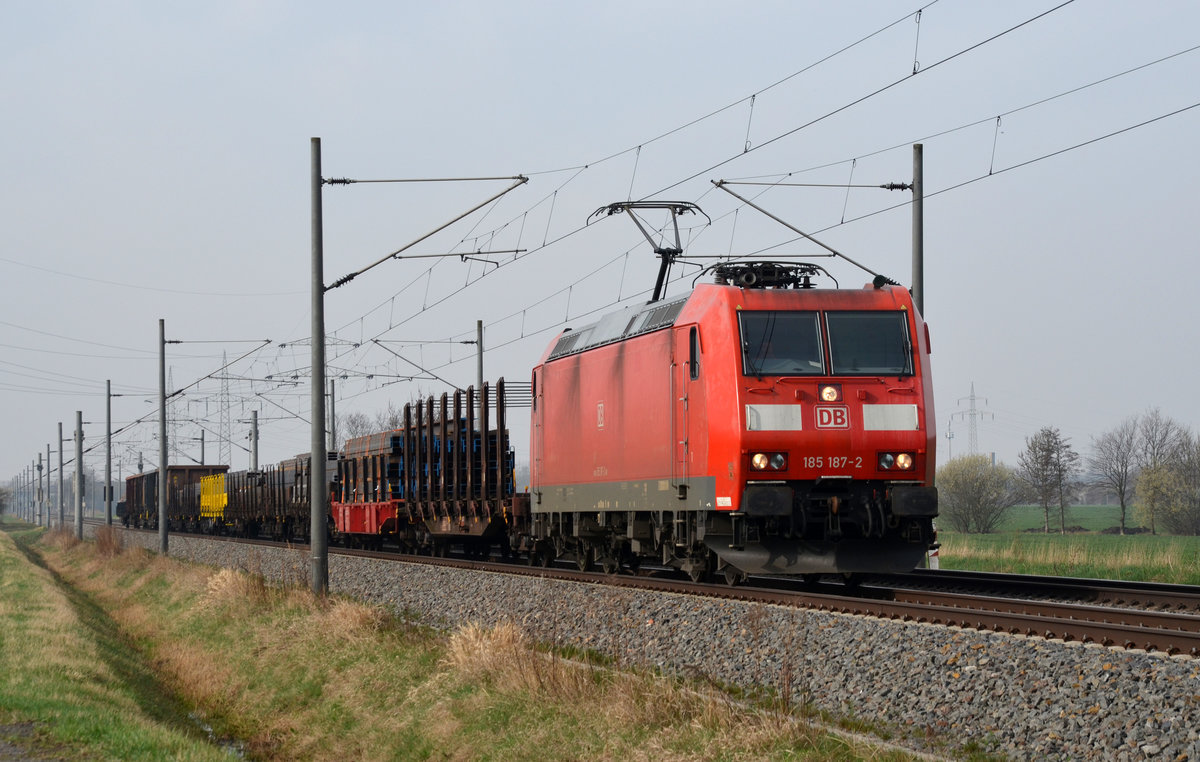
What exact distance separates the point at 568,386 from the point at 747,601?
8148 mm

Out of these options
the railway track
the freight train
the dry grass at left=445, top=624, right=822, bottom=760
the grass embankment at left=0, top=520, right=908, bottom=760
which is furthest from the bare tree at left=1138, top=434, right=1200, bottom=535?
the dry grass at left=445, top=624, right=822, bottom=760

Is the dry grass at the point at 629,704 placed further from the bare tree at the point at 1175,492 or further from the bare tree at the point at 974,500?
the bare tree at the point at 1175,492

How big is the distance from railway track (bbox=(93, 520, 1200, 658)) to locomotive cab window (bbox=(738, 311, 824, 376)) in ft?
8.84

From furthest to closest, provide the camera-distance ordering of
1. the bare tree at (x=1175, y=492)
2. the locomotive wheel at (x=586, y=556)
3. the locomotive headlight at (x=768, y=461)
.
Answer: the bare tree at (x=1175, y=492)
the locomotive wheel at (x=586, y=556)
the locomotive headlight at (x=768, y=461)

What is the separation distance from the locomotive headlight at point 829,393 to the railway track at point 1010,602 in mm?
2342

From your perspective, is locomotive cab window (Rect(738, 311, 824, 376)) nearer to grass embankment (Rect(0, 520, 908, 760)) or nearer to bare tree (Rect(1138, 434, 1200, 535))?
grass embankment (Rect(0, 520, 908, 760))

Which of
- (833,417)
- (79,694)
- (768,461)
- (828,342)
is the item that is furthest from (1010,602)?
(79,694)

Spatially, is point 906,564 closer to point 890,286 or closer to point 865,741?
point 890,286

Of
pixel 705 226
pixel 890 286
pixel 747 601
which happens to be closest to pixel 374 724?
pixel 747 601

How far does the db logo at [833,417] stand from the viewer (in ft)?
49.3

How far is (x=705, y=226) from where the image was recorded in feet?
75.3

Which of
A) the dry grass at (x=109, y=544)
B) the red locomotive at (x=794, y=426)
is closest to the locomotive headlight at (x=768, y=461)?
the red locomotive at (x=794, y=426)

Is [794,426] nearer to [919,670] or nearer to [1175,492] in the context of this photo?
[919,670]

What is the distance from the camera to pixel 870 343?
15523 millimetres
